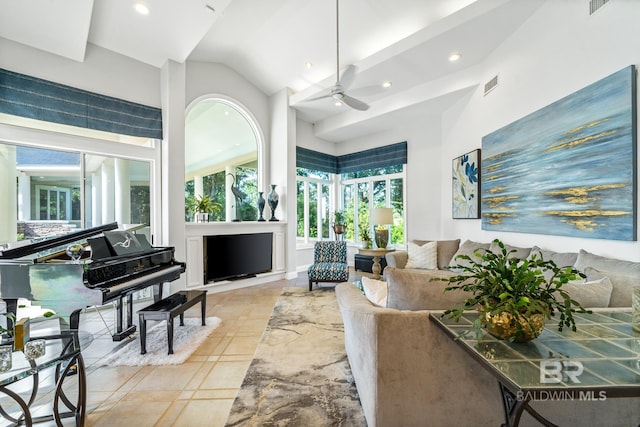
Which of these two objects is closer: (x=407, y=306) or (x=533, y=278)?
(x=533, y=278)

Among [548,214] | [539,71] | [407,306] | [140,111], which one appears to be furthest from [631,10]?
[140,111]

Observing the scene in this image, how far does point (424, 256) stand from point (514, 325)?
11.1 feet

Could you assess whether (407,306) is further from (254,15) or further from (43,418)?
(254,15)

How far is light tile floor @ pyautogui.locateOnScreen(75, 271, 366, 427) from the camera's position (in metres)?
1.74

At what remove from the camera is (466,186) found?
4375 millimetres

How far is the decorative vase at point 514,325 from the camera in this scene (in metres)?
1.08

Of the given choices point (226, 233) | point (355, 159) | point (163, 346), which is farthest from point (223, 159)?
point (163, 346)

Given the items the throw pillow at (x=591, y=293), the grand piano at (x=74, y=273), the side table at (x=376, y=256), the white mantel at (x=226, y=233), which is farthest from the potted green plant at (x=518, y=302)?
the white mantel at (x=226, y=233)

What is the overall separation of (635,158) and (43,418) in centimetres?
429

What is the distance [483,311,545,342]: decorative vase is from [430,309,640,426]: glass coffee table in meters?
0.03

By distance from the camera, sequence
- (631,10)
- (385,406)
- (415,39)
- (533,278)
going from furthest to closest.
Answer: (415,39), (631,10), (385,406), (533,278)

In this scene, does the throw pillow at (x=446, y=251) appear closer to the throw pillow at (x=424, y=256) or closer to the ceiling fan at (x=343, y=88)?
the throw pillow at (x=424, y=256)

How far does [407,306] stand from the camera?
153cm

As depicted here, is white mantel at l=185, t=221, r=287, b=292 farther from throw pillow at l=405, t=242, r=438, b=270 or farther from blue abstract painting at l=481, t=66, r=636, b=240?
blue abstract painting at l=481, t=66, r=636, b=240
